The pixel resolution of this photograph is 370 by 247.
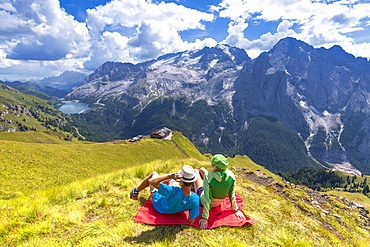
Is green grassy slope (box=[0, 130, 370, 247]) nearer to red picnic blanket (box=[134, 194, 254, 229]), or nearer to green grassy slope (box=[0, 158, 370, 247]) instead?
green grassy slope (box=[0, 158, 370, 247])

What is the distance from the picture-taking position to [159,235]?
6.46 meters

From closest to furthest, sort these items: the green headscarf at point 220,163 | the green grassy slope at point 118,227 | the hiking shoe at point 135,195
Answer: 1. the green grassy slope at point 118,227
2. the green headscarf at point 220,163
3. the hiking shoe at point 135,195

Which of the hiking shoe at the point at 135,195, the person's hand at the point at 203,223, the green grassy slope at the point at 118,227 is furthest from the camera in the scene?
the hiking shoe at the point at 135,195

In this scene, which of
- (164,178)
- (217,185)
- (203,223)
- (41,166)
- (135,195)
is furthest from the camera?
(41,166)

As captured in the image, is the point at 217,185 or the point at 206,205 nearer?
the point at 206,205

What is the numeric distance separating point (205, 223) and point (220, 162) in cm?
247

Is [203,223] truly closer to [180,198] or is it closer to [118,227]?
[180,198]

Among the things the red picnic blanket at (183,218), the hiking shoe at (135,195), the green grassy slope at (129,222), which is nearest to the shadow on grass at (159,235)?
the green grassy slope at (129,222)

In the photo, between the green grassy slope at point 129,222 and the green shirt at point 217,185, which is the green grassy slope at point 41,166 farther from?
the green shirt at point 217,185

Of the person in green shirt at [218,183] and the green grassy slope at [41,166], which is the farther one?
the green grassy slope at [41,166]

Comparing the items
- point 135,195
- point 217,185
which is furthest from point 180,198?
point 135,195

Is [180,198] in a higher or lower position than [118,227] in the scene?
higher

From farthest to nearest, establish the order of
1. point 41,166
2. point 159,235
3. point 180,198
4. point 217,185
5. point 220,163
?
point 41,166 → point 217,185 → point 220,163 → point 180,198 → point 159,235

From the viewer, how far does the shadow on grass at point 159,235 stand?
600 centimetres
